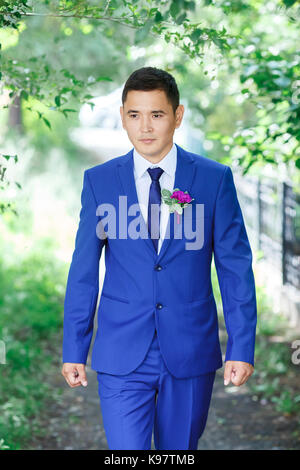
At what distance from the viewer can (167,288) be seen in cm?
310

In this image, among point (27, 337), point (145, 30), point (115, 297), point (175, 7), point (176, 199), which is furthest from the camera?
point (27, 337)

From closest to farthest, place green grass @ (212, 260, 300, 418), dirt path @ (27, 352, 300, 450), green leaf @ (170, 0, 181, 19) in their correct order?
1. green leaf @ (170, 0, 181, 19)
2. dirt path @ (27, 352, 300, 450)
3. green grass @ (212, 260, 300, 418)

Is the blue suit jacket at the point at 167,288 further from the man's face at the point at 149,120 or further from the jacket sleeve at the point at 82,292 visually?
the man's face at the point at 149,120

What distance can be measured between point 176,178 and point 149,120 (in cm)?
29

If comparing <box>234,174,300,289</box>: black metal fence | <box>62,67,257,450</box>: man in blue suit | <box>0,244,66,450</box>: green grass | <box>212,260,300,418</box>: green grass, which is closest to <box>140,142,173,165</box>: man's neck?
<box>62,67,257,450</box>: man in blue suit

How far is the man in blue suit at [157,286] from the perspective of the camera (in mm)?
3084

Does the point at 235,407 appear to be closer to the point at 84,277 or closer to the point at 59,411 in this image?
the point at 59,411

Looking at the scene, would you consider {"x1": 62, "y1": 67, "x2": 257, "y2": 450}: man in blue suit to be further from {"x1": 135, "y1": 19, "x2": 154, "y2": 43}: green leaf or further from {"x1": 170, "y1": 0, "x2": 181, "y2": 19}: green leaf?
{"x1": 170, "y1": 0, "x2": 181, "y2": 19}: green leaf

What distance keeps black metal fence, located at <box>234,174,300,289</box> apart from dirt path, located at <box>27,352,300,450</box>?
202 centimetres

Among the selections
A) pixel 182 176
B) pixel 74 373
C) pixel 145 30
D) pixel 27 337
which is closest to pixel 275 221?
pixel 27 337

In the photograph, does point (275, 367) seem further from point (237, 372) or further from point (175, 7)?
point (175, 7)

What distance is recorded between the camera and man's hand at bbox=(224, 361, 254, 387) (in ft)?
10.0

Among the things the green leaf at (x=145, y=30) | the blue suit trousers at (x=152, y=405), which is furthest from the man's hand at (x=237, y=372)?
the green leaf at (x=145, y=30)
